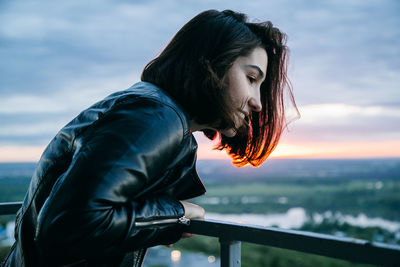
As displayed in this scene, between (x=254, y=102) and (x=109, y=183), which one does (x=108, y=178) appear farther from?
(x=254, y=102)

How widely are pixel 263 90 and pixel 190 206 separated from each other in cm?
64

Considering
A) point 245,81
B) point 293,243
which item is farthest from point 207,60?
point 293,243

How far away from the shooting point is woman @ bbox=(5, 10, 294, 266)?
737 mm

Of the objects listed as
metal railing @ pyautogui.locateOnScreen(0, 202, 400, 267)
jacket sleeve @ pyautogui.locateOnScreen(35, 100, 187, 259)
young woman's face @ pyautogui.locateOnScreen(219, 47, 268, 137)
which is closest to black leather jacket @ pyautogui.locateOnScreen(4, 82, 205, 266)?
jacket sleeve @ pyautogui.locateOnScreen(35, 100, 187, 259)

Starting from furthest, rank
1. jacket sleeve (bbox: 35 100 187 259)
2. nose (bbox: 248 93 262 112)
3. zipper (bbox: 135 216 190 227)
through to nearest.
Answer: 1. nose (bbox: 248 93 262 112)
2. zipper (bbox: 135 216 190 227)
3. jacket sleeve (bbox: 35 100 187 259)

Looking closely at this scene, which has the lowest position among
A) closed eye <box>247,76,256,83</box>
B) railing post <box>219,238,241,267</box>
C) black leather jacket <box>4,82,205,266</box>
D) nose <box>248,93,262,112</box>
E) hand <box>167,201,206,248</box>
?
railing post <box>219,238,241,267</box>

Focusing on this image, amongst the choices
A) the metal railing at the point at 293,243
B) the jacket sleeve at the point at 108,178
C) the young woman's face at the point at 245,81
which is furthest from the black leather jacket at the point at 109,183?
the young woman's face at the point at 245,81

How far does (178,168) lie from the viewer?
0.99 metres

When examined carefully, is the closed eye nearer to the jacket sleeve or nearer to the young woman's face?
the young woman's face

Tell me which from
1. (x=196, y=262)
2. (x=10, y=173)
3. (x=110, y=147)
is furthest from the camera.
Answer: (x=10, y=173)

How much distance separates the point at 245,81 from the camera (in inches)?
44.4

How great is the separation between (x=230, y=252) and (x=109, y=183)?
1.57ft

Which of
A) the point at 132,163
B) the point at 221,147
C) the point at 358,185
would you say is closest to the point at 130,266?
the point at 132,163

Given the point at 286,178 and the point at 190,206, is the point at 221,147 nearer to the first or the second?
the point at 190,206
